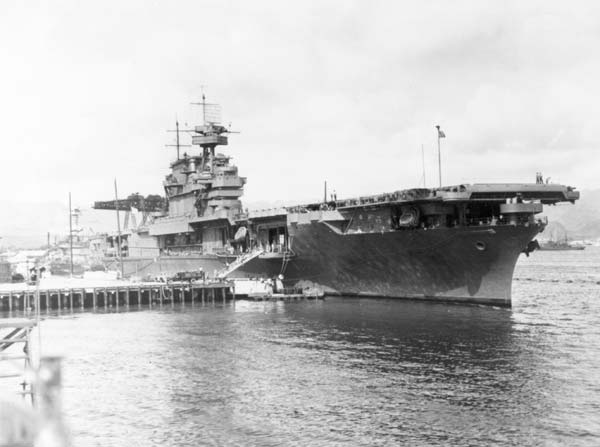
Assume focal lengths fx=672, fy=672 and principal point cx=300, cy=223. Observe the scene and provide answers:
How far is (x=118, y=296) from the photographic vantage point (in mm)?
38750

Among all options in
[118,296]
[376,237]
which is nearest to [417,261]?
[376,237]

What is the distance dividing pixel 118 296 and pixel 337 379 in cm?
2414

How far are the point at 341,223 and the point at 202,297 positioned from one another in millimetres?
10217

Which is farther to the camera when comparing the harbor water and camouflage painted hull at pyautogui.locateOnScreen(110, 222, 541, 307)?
camouflage painted hull at pyautogui.locateOnScreen(110, 222, 541, 307)

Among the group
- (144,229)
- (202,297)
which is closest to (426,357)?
(202,297)

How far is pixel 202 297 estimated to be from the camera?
39438mm

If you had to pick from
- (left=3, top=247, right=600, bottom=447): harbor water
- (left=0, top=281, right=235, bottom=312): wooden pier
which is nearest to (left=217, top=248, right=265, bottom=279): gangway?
(left=0, top=281, right=235, bottom=312): wooden pier

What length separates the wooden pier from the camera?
37.0 meters

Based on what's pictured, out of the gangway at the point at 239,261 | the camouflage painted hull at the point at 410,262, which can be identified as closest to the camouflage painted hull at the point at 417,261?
the camouflage painted hull at the point at 410,262

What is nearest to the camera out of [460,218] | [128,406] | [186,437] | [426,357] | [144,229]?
[186,437]

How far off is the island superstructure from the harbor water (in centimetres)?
267

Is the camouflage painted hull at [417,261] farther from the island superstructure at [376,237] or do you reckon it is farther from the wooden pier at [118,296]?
the wooden pier at [118,296]

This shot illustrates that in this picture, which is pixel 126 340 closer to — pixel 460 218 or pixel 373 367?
pixel 373 367

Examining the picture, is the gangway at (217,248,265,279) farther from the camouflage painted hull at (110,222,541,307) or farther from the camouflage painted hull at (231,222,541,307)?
the camouflage painted hull at (231,222,541,307)
